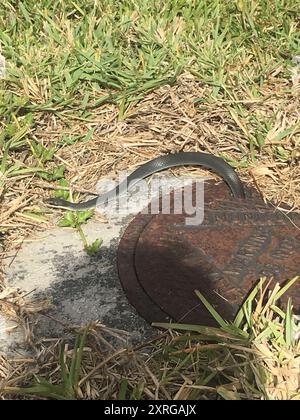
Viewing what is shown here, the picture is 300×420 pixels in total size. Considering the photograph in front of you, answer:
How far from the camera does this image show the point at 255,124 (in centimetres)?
333

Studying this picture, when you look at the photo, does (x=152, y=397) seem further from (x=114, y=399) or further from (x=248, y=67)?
(x=248, y=67)

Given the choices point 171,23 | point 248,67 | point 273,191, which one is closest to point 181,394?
point 273,191

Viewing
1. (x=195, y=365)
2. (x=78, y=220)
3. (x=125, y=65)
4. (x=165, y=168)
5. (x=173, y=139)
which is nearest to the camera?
(x=195, y=365)

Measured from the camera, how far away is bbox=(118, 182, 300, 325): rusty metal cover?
2400mm

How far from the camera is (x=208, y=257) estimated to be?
2615 mm

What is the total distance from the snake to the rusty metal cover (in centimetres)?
9

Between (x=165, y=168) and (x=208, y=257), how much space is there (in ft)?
2.35

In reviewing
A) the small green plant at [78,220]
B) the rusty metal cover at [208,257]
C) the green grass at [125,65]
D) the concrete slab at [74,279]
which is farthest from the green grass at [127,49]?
the rusty metal cover at [208,257]

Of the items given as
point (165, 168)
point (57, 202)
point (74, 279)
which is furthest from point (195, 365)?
point (165, 168)

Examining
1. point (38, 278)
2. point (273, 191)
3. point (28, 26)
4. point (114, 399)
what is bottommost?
point (114, 399)

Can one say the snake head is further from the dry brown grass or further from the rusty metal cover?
the rusty metal cover

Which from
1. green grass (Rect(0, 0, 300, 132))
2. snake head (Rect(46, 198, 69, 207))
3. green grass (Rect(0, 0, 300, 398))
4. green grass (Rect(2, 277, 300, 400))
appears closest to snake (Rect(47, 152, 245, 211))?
snake head (Rect(46, 198, 69, 207))

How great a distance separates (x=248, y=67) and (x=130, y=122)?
34.8 inches

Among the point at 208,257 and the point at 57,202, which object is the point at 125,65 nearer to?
the point at 57,202
